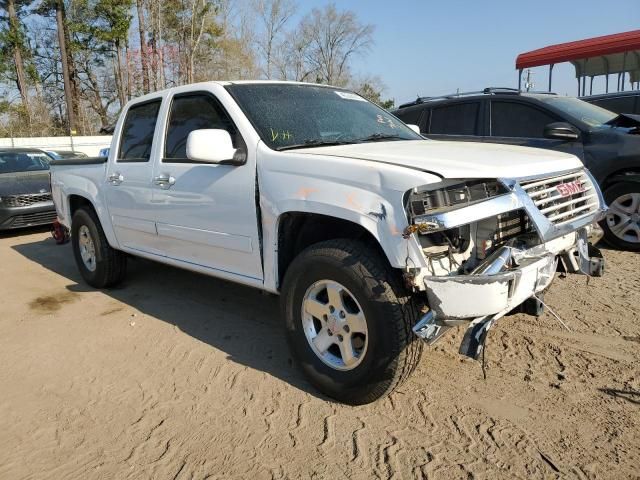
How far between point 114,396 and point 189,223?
1.30m

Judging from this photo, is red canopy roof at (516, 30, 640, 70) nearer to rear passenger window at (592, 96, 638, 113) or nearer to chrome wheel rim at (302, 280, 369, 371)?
rear passenger window at (592, 96, 638, 113)

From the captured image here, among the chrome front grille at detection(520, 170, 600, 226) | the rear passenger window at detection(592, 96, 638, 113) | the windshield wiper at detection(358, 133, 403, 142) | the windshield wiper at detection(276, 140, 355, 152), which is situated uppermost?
the rear passenger window at detection(592, 96, 638, 113)

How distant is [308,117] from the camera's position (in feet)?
12.2

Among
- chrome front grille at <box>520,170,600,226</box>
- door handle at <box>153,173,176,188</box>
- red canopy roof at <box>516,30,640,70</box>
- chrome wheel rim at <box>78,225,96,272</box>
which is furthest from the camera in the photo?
red canopy roof at <box>516,30,640,70</box>

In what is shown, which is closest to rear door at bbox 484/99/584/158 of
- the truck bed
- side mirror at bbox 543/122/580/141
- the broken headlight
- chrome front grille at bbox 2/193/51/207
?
side mirror at bbox 543/122/580/141

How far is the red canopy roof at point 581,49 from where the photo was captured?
10680mm

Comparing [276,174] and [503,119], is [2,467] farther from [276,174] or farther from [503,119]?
[503,119]

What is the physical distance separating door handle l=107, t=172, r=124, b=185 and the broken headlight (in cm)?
306

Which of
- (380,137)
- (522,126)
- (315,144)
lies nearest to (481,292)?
(315,144)

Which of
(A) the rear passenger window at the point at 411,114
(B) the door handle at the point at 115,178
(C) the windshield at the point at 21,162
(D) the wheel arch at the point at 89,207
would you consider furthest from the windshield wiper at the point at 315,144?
(C) the windshield at the point at 21,162

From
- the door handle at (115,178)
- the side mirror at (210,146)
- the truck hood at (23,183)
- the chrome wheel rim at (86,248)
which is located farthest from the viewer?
the truck hood at (23,183)

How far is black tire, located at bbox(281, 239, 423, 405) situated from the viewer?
2.64 meters

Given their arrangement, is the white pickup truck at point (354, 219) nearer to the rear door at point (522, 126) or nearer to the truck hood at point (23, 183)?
the rear door at point (522, 126)

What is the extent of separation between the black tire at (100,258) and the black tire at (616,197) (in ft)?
17.0
